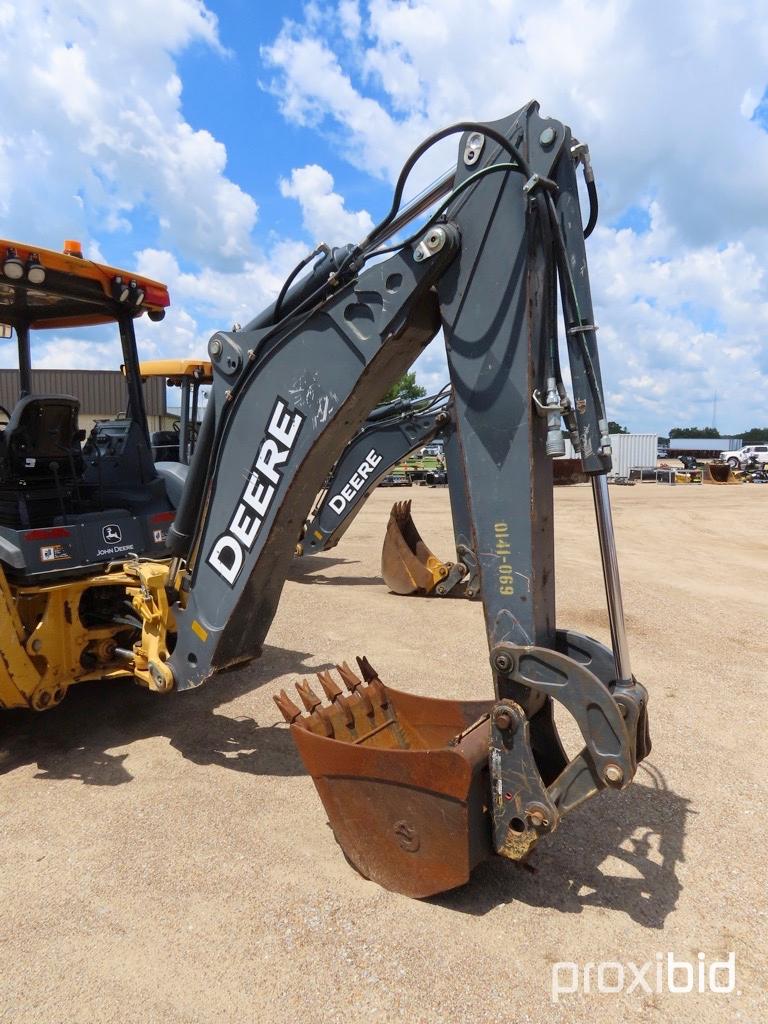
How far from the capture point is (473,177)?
8.44 feet

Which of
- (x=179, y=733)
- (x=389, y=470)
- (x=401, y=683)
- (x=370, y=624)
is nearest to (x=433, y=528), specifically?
(x=389, y=470)

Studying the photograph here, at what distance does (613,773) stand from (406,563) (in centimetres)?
597

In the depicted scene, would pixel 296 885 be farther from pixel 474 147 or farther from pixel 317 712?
pixel 474 147

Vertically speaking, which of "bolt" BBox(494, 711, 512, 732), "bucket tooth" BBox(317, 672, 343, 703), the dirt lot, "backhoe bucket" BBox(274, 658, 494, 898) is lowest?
the dirt lot

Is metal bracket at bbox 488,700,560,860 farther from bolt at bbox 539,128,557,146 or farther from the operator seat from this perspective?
the operator seat

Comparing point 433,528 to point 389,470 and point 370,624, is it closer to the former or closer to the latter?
point 389,470

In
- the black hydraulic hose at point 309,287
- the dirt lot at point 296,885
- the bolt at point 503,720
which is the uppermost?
the black hydraulic hose at point 309,287

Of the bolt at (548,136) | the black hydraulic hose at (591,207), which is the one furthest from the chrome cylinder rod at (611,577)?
the bolt at (548,136)

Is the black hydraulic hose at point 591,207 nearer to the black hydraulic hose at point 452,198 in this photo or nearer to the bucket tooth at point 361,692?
the black hydraulic hose at point 452,198

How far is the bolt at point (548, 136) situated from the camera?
99.5 inches

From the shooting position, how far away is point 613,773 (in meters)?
2.49

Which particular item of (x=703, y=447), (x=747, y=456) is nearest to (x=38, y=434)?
(x=747, y=456)

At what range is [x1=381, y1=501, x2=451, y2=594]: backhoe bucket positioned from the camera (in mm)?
8391

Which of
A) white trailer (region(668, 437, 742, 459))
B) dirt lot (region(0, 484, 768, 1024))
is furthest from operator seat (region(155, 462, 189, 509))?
white trailer (region(668, 437, 742, 459))
